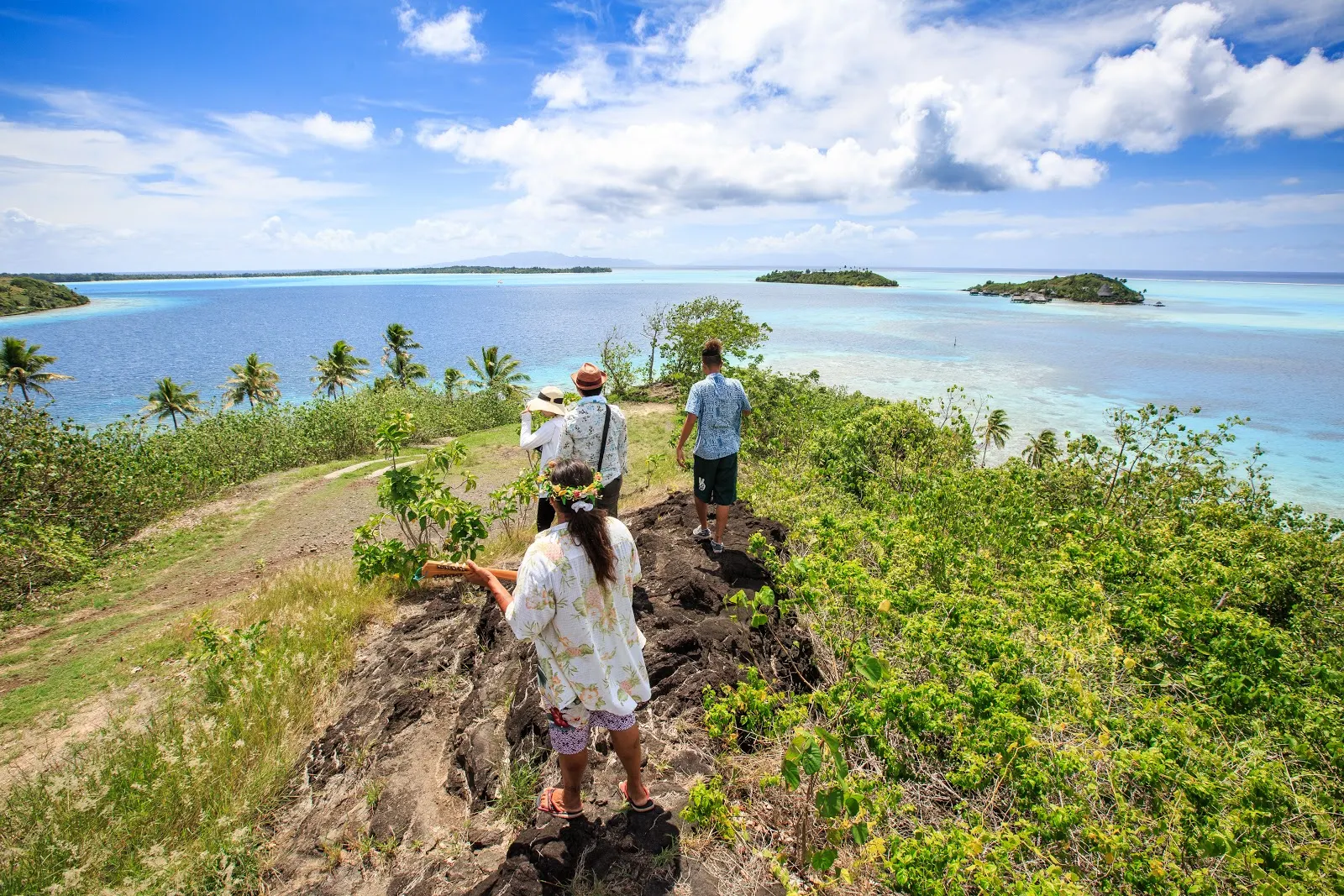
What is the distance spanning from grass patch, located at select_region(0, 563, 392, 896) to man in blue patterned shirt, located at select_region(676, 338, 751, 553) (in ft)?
12.9

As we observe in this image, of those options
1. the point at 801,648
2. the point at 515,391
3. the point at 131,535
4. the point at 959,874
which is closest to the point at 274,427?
the point at 131,535

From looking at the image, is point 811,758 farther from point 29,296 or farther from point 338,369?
point 29,296

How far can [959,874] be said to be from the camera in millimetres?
2391

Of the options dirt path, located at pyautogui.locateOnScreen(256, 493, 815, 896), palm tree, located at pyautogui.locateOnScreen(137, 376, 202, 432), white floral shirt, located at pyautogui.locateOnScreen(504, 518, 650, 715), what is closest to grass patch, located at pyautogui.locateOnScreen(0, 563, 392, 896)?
dirt path, located at pyautogui.locateOnScreen(256, 493, 815, 896)

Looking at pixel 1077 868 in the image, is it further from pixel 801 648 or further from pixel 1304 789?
pixel 801 648

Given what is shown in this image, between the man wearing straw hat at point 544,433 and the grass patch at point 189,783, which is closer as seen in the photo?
the grass patch at point 189,783

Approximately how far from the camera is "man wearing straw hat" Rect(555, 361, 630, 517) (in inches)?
184

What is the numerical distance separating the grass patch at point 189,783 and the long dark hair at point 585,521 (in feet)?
9.54

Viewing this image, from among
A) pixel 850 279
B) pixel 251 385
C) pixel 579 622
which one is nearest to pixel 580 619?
pixel 579 622

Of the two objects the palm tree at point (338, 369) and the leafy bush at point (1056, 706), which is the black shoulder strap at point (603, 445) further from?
the palm tree at point (338, 369)

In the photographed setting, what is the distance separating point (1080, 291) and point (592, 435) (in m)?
150

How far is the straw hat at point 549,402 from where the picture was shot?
5.06 metres

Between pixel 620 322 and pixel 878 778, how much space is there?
98.2m

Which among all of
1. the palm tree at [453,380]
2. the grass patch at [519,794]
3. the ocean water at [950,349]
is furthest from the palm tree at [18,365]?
the grass patch at [519,794]
